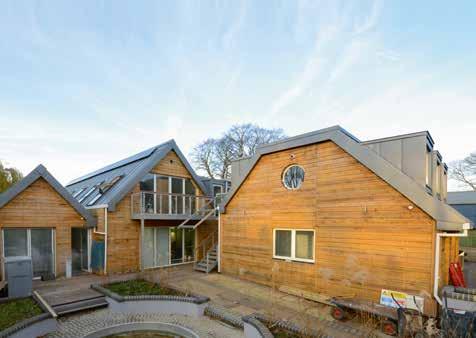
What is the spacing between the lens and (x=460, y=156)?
34656mm

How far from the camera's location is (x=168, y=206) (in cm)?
1320

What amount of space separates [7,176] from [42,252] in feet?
54.5

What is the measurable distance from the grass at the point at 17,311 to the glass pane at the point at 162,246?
19.2 feet

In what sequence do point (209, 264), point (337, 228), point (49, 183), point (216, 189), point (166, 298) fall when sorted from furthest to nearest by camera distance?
point (216, 189), point (209, 264), point (49, 183), point (337, 228), point (166, 298)

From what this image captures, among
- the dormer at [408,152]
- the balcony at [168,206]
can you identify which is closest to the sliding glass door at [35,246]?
the balcony at [168,206]

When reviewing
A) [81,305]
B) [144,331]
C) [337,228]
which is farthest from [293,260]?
[81,305]

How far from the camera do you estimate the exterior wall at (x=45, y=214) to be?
10125 millimetres

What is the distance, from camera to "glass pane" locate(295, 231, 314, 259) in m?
8.63

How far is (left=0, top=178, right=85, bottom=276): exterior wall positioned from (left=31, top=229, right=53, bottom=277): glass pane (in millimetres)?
251

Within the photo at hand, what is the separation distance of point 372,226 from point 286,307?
11.4 ft

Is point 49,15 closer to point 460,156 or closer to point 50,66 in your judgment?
point 50,66

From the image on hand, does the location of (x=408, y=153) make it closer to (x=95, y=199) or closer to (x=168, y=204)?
(x=168, y=204)

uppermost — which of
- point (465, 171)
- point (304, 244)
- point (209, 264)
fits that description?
point (465, 171)

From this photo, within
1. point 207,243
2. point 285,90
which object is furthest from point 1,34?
point 207,243
